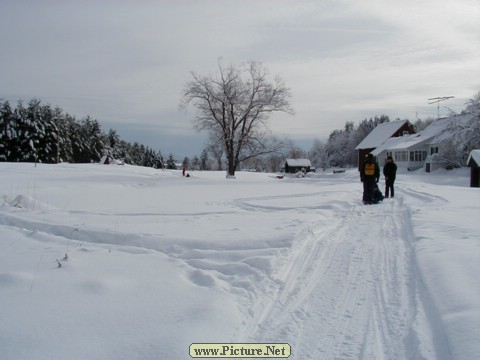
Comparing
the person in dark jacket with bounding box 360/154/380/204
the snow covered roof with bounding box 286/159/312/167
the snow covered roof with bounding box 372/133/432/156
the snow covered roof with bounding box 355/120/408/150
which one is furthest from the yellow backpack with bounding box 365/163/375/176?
the snow covered roof with bounding box 286/159/312/167

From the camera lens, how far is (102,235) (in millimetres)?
6785

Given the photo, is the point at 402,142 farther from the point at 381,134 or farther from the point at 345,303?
the point at 345,303

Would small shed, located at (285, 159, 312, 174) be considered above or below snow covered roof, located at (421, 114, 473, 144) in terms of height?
below

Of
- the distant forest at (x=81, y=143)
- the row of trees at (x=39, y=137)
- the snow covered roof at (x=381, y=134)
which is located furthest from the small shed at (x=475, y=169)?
the row of trees at (x=39, y=137)

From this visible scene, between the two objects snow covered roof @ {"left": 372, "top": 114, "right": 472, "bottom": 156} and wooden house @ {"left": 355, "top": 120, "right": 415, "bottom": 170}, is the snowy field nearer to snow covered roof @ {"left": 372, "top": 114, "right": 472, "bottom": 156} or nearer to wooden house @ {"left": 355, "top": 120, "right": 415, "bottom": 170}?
snow covered roof @ {"left": 372, "top": 114, "right": 472, "bottom": 156}

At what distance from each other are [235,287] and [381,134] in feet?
213

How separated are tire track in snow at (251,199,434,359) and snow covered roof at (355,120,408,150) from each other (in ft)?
193

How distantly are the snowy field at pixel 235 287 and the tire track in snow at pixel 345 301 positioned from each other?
18 millimetres

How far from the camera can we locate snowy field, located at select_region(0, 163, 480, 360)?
125 inches

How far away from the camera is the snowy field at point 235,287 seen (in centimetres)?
317

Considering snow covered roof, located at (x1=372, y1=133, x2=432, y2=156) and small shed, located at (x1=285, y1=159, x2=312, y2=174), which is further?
small shed, located at (x1=285, y1=159, x2=312, y2=174)

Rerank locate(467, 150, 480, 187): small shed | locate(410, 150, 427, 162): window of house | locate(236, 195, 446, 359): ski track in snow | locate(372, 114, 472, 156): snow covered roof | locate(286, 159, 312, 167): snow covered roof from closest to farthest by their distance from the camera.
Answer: locate(236, 195, 446, 359): ski track in snow
locate(467, 150, 480, 187): small shed
locate(372, 114, 472, 156): snow covered roof
locate(410, 150, 427, 162): window of house
locate(286, 159, 312, 167): snow covered roof

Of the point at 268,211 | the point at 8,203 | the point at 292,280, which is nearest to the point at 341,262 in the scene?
the point at 292,280

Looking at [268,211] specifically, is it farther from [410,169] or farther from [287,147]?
[410,169]
